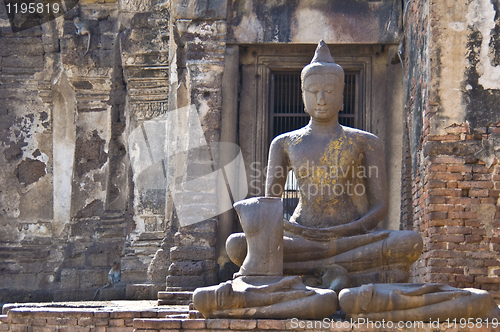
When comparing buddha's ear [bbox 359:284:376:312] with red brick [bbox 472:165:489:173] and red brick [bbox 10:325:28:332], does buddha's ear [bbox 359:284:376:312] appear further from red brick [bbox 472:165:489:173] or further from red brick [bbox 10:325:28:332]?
red brick [bbox 472:165:489:173]

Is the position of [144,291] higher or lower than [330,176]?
lower

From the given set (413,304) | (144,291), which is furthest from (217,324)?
(144,291)

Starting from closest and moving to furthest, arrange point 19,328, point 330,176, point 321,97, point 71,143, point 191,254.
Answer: point 19,328 → point 330,176 → point 321,97 → point 191,254 → point 71,143

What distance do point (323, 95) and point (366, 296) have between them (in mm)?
2005

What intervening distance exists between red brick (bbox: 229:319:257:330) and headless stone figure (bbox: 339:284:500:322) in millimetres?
609

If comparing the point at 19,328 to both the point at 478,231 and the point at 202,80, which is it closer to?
the point at 202,80

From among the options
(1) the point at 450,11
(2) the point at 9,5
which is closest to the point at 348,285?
(1) the point at 450,11

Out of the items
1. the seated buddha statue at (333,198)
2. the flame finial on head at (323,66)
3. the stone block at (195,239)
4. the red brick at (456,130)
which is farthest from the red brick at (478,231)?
the stone block at (195,239)

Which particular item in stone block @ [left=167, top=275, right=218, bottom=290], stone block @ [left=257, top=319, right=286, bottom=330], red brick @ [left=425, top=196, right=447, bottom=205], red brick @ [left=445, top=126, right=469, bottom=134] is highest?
red brick @ [left=445, top=126, right=469, bottom=134]

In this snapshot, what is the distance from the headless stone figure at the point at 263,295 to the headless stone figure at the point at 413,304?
22cm

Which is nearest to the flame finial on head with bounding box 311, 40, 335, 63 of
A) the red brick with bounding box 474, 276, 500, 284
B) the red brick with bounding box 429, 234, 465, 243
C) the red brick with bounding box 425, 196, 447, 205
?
the red brick with bounding box 425, 196, 447, 205

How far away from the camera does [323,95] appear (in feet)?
19.9

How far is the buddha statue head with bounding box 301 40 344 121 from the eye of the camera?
6.07 m

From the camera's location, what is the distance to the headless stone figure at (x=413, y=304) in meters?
4.66
